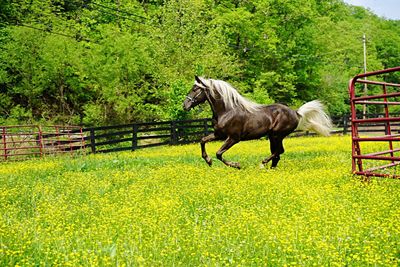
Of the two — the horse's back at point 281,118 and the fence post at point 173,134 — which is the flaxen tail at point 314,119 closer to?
the horse's back at point 281,118

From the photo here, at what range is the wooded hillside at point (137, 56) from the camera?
29.4 m

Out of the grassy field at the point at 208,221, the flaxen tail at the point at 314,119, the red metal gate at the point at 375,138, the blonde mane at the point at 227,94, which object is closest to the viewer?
the grassy field at the point at 208,221

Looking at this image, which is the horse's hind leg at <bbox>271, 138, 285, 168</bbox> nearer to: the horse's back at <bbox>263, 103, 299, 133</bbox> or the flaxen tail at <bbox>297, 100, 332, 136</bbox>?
the horse's back at <bbox>263, 103, 299, 133</bbox>

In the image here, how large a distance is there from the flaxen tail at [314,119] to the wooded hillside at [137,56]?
15180 millimetres

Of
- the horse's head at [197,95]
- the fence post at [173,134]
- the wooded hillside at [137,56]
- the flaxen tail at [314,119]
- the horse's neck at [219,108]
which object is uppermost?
the wooded hillside at [137,56]

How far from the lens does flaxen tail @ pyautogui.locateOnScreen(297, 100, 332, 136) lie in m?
12.9

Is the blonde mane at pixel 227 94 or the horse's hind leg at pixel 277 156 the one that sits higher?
the blonde mane at pixel 227 94

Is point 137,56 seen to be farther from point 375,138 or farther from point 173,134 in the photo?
point 375,138

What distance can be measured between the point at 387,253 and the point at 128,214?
11.0ft

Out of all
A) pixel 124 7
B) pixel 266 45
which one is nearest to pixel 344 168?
pixel 266 45

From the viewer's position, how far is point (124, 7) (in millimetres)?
42031

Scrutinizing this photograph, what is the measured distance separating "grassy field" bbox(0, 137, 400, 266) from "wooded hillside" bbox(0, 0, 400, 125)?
62.7ft

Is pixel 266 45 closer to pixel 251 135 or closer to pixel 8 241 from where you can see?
pixel 251 135

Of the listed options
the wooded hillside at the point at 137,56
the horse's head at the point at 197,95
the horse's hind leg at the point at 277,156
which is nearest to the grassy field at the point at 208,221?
the horse's hind leg at the point at 277,156
